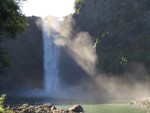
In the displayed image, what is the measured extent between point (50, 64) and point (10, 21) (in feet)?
319

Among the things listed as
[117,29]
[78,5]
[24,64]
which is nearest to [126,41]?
[117,29]

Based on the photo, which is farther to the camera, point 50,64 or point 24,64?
point 50,64

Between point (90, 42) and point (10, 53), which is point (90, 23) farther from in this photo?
point (10, 53)

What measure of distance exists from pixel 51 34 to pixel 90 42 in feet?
48.2

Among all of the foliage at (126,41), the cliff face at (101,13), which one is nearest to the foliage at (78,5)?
the cliff face at (101,13)

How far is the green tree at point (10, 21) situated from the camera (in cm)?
3244

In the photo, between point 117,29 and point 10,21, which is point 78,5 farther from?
point 10,21

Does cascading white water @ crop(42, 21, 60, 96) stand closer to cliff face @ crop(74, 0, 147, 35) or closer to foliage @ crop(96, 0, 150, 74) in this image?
cliff face @ crop(74, 0, 147, 35)

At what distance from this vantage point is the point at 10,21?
33562 mm

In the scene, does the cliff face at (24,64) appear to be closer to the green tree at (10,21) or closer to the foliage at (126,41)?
the foliage at (126,41)

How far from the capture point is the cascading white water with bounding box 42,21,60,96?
128m

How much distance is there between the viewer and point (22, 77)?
428 ft

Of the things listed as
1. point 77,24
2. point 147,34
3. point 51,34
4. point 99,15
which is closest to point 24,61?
point 51,34

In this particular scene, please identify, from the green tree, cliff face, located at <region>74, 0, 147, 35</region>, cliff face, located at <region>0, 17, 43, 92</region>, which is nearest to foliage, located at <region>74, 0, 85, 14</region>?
cliff face, located at <region>74, 0, 147, 35</region>
